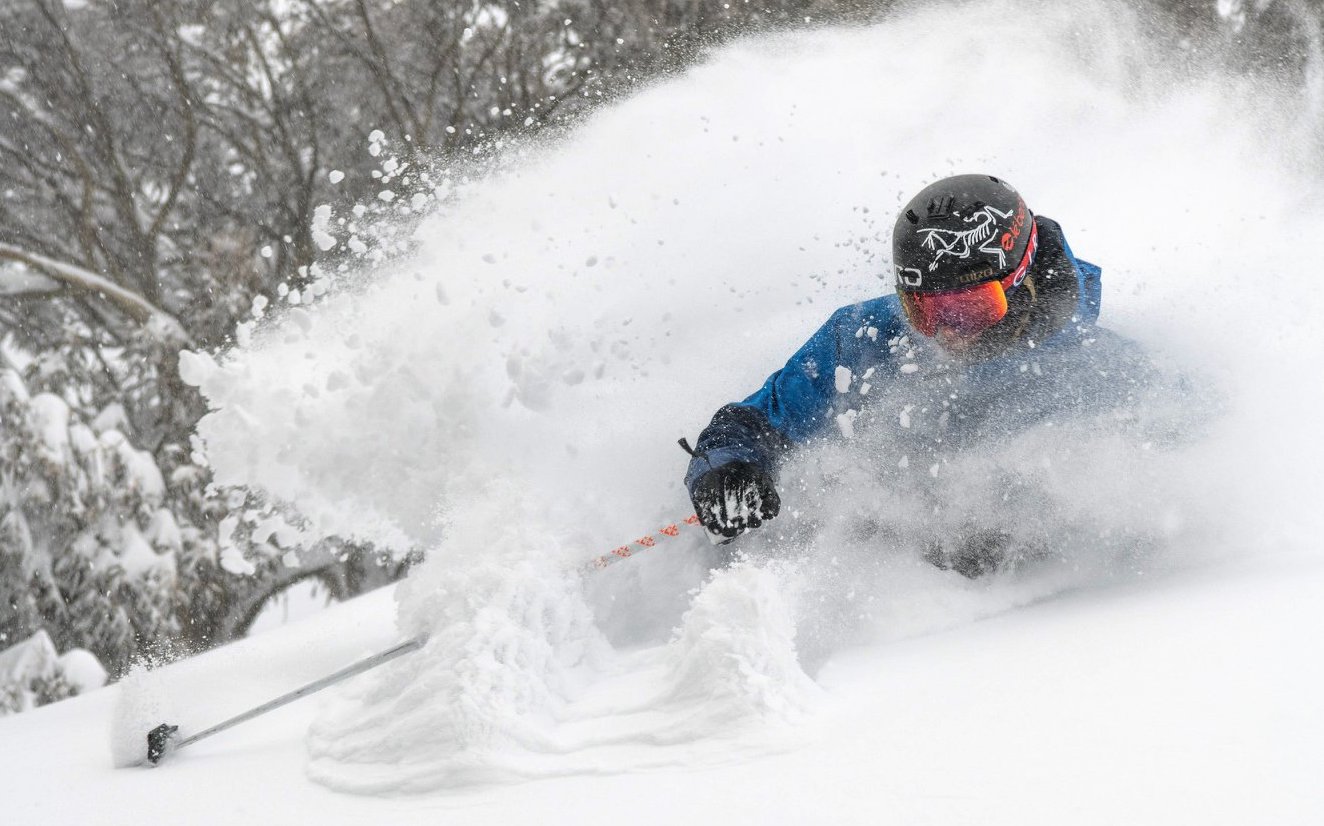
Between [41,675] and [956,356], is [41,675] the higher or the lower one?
the lower one

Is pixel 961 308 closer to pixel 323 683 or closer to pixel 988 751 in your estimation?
pixel 988 751

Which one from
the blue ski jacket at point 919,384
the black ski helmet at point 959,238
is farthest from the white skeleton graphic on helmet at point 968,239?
the blue ski jacket at point 919,384

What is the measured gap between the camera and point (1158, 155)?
5000mm

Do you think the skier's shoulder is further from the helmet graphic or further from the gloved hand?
the gloved hand

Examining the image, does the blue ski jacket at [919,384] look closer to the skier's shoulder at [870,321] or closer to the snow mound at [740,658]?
the skier's shoulder at [870,321]

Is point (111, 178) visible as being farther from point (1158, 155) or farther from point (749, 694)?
point (749, 694)

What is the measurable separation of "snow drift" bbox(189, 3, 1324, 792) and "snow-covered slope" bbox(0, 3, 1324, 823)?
0.01 meters

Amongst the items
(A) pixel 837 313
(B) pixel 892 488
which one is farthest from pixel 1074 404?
(A) pixel 837 313

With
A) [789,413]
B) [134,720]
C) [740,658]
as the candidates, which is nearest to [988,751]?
[740,658]

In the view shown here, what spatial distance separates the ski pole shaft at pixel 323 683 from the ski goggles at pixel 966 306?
4.77 ft

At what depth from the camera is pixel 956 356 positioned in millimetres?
2773

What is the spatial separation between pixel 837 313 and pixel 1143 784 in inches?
71.3

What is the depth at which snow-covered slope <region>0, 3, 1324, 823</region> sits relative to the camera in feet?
5.53

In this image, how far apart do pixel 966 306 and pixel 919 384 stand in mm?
274
